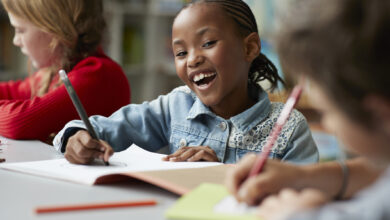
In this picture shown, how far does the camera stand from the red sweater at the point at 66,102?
129 cm

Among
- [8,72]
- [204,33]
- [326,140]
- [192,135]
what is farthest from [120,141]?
[8,72]

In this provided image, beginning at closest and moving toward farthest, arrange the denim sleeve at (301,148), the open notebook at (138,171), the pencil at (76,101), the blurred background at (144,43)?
the open notebook at (138,171), the pencil at (76,101), the denim sleeve at (301,148), the blurred background at (144,43)

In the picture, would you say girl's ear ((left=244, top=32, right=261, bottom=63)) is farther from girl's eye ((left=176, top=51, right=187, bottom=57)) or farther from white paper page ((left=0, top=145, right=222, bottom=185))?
white paper page ((left=0, top=145, right=222, bottom=185))

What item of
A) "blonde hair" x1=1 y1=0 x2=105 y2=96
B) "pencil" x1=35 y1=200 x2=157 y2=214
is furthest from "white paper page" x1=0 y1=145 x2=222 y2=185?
"blonde hair" x1=1 y1=0 x2=105 y2=96

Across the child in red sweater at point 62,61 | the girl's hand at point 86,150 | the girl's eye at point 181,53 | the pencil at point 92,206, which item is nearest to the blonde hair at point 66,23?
the child in red sweater at point 62,61

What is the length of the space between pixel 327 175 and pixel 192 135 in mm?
521

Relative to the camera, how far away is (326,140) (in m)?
2.37

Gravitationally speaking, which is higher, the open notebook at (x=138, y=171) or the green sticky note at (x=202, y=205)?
the green sticky note at (x=202, y=205)

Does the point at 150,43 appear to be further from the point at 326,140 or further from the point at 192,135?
the point at 192,135

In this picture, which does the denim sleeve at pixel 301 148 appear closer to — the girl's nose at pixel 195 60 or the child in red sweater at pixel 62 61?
the girl's nose at pixel 195 60

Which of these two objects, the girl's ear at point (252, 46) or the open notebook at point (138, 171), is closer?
the open notebook at point (138, 171)

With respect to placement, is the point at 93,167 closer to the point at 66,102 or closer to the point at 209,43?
the point at 209,43

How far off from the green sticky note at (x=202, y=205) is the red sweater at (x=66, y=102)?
2.63 feet

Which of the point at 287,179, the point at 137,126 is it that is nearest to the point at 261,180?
the point at 287,179
